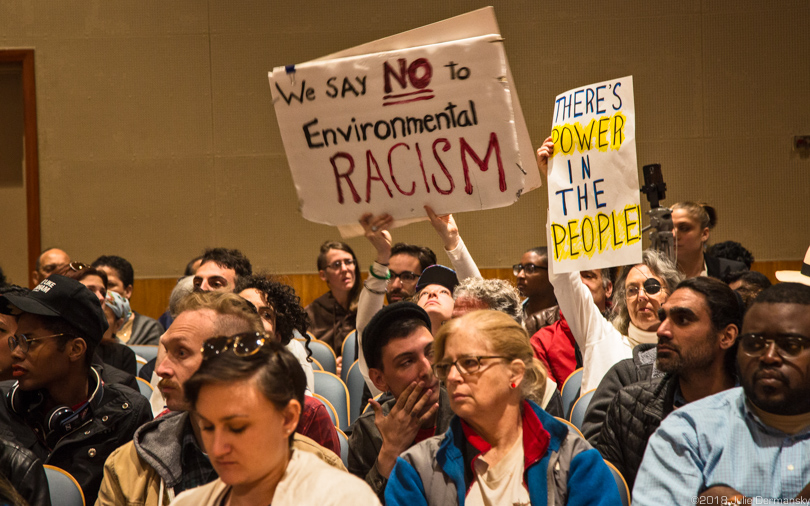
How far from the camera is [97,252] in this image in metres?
6.92

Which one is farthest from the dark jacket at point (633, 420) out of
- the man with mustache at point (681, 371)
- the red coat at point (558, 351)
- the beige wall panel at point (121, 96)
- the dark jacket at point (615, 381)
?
the beige wall panel at point (121, 96)

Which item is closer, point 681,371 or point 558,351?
point 681,371

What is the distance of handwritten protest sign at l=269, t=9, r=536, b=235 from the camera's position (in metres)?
2.88

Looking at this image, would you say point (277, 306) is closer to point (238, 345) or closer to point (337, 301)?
point (238, 345)

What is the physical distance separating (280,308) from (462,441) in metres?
1.51

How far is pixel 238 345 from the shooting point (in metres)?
1.61

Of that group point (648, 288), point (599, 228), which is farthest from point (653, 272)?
point (599, 228)

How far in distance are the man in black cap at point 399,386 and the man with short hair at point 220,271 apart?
180 centimetres

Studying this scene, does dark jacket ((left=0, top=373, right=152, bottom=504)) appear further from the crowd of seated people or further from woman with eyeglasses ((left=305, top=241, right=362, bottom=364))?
woman with eyeglasses ((left=305, top=241, right=362, bottom=364))

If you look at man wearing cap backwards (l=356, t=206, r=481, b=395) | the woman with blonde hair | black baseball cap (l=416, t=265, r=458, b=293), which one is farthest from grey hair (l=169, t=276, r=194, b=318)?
the woman with blonde hair

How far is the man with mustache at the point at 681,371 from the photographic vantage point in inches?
95.6

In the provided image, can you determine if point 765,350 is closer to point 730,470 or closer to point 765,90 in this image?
point 730,470

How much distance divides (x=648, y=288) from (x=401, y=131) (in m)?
1.31

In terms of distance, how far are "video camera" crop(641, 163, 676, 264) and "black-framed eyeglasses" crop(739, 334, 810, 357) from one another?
1.79m
